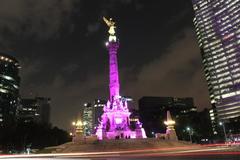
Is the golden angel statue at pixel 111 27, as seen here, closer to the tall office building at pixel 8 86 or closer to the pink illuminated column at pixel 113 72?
the pink illuminated column at pixel 113 72

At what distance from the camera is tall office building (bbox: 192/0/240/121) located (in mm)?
151250

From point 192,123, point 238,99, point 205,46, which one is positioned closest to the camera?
point 192,123

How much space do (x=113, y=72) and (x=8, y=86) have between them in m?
84.8

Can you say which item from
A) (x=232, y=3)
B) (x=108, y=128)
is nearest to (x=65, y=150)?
(x=108, y=128)

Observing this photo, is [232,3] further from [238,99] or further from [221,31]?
[238,99]

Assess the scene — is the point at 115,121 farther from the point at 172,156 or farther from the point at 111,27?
the point at 172,156

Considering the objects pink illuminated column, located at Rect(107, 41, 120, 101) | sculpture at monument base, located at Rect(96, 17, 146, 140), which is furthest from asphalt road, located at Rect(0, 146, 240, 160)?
pink illuminated column, located at Rect(107, 41, 120, 101)

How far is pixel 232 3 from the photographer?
158 m

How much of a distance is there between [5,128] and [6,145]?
19.9 feet

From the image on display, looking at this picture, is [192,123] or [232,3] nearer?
[192,123]

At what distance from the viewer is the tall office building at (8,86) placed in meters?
134

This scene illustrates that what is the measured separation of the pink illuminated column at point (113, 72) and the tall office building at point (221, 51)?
9589 centimetres

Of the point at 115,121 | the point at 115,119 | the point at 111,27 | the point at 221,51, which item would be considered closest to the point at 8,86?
the point at 111,27

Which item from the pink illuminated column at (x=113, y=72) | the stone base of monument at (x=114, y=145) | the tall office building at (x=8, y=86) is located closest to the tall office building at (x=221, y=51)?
the pink illuminated column at (x=113, y=72)
